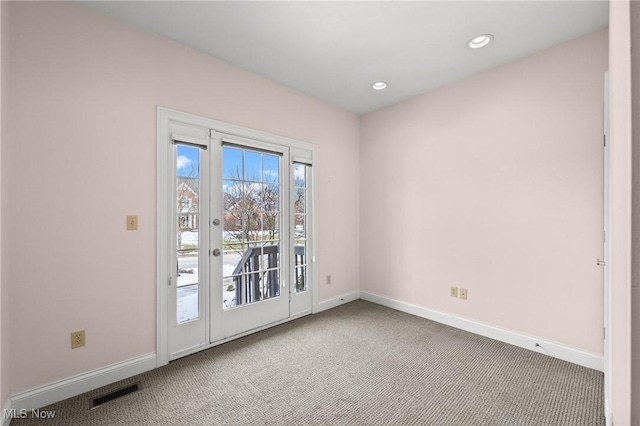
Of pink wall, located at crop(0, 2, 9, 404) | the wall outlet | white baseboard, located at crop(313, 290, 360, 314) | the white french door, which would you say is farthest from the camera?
white baseboard, located at crop(313, 290, 360, 314)

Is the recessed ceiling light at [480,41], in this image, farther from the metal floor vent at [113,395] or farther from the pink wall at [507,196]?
the metal floor vent at [113,395]

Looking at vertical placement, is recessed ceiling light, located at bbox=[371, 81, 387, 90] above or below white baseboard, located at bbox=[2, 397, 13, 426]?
above

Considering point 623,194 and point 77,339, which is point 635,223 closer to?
point 623,194

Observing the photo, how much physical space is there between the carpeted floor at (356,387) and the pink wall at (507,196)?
1.53 ft

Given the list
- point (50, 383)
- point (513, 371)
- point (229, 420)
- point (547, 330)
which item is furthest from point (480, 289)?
point (50, 383)

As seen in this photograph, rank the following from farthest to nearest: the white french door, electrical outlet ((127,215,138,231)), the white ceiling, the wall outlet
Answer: the wall outlet, the white french door, electrical outlet ((127,215,138,231)), the white ceiling

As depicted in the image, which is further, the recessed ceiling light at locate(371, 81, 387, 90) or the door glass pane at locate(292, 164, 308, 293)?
the door glass pane at locate(292, 164, 308, 293)

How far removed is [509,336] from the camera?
8.68ft

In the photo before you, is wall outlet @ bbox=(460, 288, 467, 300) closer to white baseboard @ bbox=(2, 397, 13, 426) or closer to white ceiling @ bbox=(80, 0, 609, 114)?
white ceiling @ bbox=(80, 0, 609, 114)

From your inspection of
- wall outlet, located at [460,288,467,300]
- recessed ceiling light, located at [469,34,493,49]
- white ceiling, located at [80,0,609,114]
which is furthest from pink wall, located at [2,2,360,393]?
wall outlet, located at [460,288,467,300]

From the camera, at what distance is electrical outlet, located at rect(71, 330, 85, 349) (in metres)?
1.92

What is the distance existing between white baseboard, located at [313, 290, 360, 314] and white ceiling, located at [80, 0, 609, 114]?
2655 mm

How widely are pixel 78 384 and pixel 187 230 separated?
125 centimetres

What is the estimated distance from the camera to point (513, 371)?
7.20 feet
